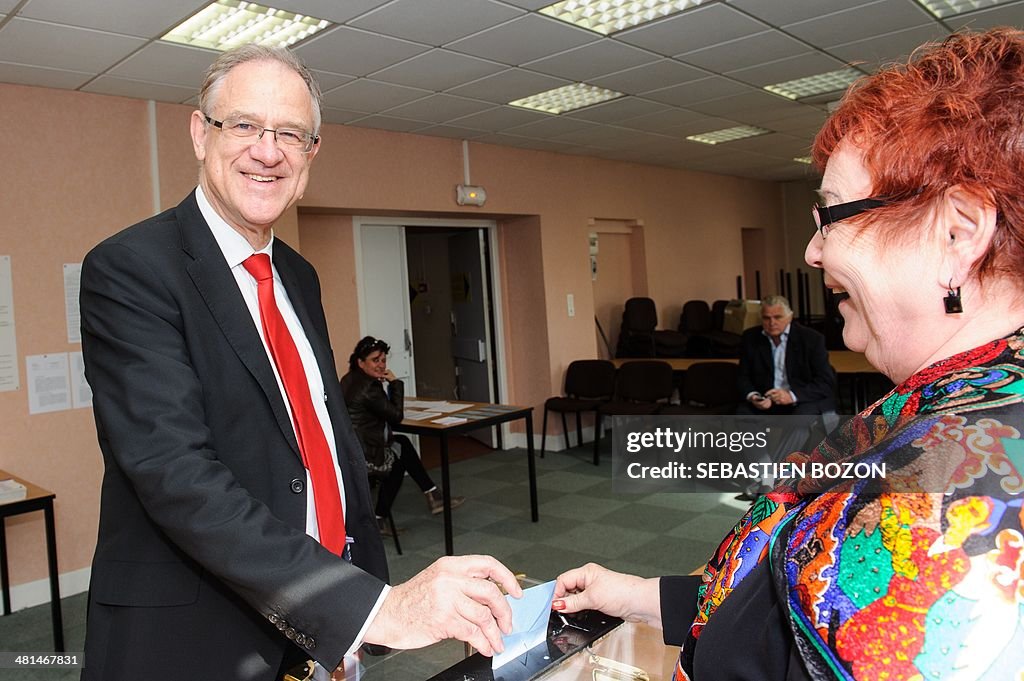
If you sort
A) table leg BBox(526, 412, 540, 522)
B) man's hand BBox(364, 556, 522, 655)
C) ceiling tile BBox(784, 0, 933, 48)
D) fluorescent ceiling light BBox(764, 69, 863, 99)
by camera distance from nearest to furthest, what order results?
man's hand BBox(364, 556, 522, 655)
ceiling tile BBox(784, 0, 933, 48)
table leg BBox(526, 412, 540, 522)
fluorescent ceiling light BBox(764, 69, 863, 99)

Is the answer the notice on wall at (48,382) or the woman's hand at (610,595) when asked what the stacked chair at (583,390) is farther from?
the woman's hand at (610,595)

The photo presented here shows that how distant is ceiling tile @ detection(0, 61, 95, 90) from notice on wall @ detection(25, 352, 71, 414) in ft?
5.26

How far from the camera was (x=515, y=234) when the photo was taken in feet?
25.8

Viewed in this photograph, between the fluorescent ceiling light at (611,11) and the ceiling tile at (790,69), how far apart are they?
1435 millimetres

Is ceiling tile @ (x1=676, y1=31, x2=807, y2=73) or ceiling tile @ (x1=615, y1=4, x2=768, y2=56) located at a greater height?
ceiling tile @ (x1=676, y1=31, x2=807, y2=73)

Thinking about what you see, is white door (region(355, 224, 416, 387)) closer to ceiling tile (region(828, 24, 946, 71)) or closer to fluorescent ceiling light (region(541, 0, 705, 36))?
fluorescent ceiling light (region(541, 0, 705, 36))

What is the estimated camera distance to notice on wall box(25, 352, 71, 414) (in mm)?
4453

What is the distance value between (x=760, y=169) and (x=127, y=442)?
10.5m

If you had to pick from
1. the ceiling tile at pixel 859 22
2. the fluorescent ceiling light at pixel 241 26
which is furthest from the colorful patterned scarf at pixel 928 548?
the ceiling tile at pixel 859 22

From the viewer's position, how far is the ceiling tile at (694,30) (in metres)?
4.11

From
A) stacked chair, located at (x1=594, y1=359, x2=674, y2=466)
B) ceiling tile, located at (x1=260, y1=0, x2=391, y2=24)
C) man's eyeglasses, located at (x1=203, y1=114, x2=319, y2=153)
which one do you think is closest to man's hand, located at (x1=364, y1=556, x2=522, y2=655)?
man's eyeglasses, located at (x1=203, y1=114, x2=319, y2=153)

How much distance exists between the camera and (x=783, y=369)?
18.5ft

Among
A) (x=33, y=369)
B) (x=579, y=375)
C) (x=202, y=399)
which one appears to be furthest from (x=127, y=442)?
(x=579, y=375)

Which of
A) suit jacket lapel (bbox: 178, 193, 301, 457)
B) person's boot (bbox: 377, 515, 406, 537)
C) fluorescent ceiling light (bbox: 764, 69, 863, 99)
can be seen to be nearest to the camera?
suit jacket lapel (bbox: 178, 193, 301, 457)
